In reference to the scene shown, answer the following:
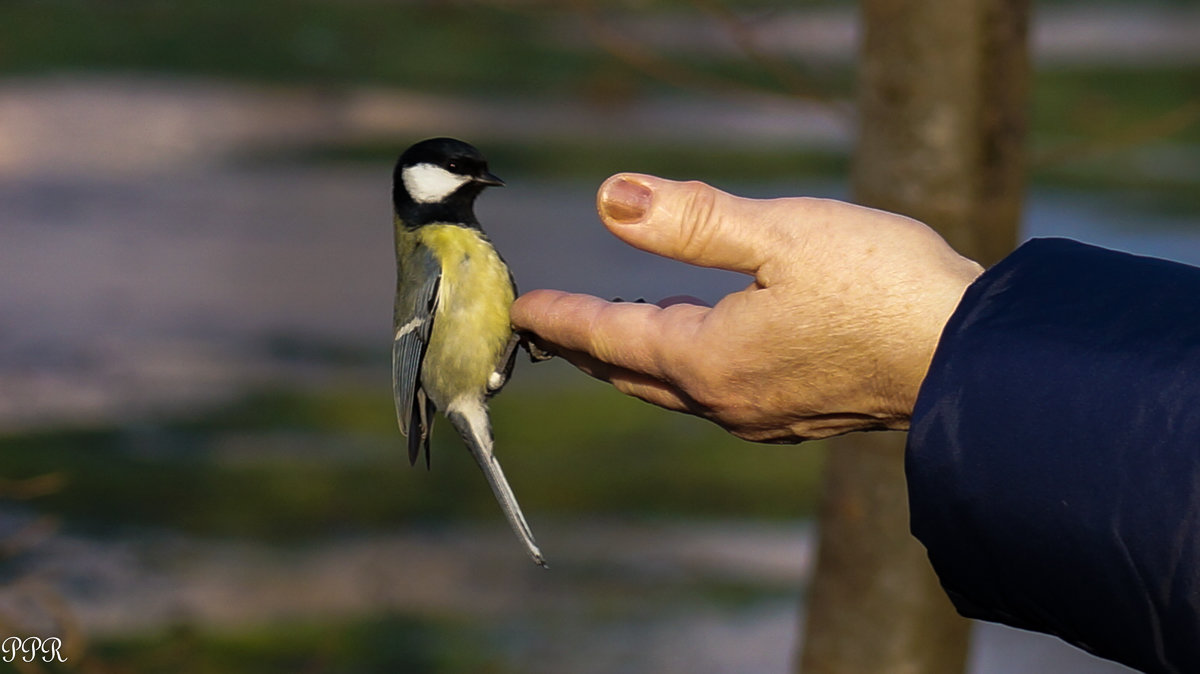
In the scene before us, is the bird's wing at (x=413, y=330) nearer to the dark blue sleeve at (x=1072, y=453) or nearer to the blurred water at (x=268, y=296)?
the dark blue sleeve at (x=1072, y=453)

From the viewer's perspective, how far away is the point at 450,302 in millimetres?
3348

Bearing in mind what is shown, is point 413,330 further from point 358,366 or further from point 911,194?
point 358,366

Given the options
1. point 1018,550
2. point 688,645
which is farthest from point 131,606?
point 1018,550

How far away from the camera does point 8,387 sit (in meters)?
8.03

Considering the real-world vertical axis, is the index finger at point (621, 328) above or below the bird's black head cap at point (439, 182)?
below

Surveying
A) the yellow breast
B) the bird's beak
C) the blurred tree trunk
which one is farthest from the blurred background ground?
the yellow breast

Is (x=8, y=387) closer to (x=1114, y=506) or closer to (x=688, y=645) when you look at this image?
(x=688, y=645)

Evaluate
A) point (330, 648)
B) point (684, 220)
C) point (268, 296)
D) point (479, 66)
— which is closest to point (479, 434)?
point (684, 220)

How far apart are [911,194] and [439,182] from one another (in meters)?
1.18

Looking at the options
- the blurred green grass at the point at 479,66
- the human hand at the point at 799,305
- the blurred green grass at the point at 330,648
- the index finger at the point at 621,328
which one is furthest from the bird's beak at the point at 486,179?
the blurred green grass at the point at 479,66

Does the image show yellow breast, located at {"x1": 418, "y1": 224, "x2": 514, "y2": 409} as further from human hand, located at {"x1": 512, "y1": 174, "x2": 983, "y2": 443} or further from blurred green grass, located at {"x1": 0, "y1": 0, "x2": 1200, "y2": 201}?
blurred green grass, located at {"x1": 0, "y1": 0, "x2": 1200, "y2": 201}

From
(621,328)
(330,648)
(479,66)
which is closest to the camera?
(621,328)

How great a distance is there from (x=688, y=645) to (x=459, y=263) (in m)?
2.78

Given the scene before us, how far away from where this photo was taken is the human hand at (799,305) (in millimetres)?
2492
